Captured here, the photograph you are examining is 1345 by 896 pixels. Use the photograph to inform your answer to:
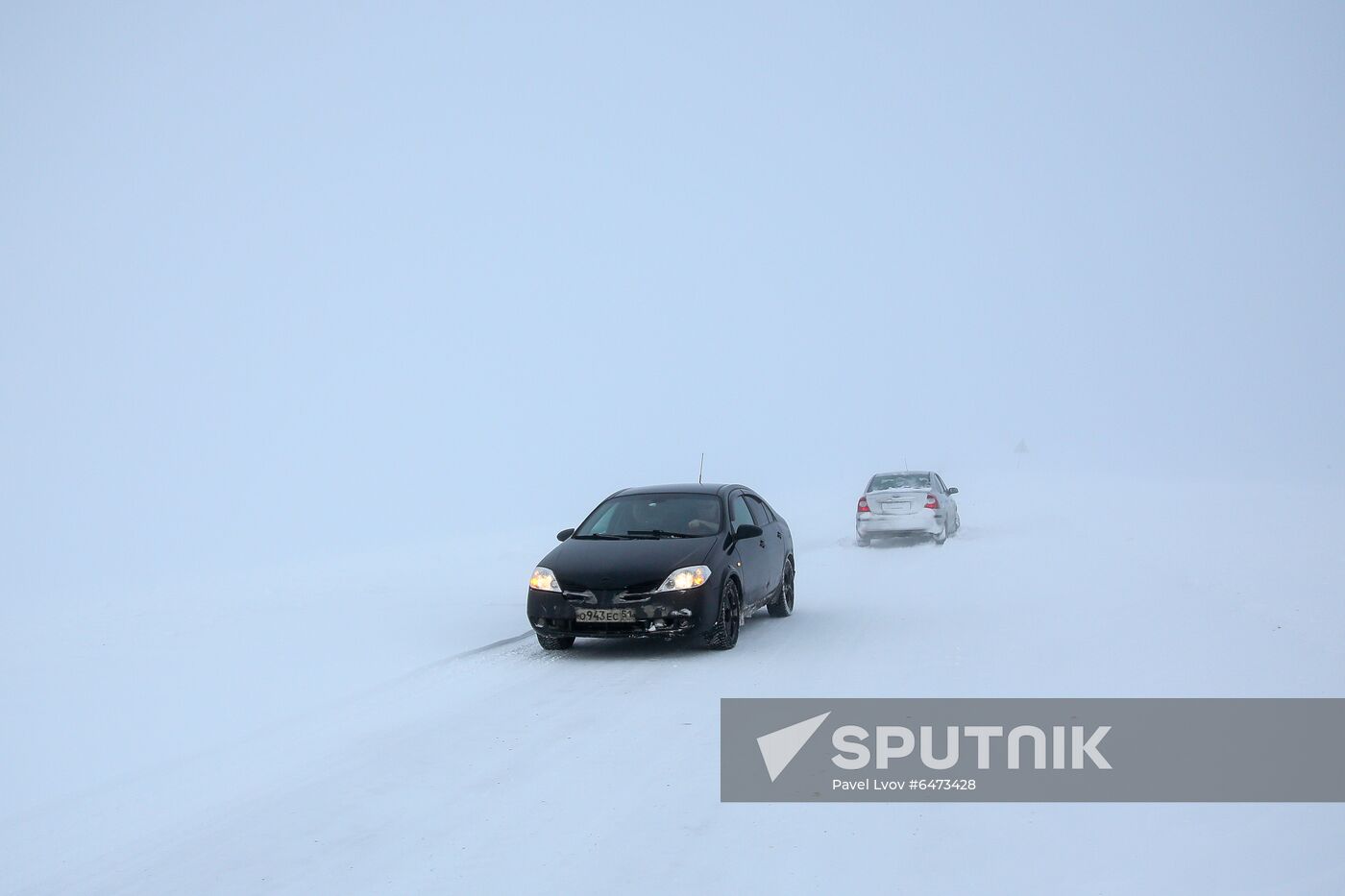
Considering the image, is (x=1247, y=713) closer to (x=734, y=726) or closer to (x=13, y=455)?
(x=734, y=726)

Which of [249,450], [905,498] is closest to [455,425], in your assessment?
[249,450]

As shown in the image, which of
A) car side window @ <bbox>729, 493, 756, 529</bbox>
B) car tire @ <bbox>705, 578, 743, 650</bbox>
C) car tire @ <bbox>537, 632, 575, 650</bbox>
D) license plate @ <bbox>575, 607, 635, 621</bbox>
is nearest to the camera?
license plate @ <bbox>575, 607, 635, 621</bbox>

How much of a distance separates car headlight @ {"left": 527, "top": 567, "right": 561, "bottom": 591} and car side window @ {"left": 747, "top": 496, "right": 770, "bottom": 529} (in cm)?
295

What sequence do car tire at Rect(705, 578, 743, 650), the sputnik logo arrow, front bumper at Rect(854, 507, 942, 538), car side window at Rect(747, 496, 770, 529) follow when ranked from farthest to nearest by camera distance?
front bumper at Rect(854, 507, 942, 538), car side window at Rect(747, 496, 770, 529), car tire at Rect(705, 578, 743, 650), the sputnik logo arrow

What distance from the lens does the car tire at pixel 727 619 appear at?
9.97 m

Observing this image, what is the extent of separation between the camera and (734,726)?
280 inches

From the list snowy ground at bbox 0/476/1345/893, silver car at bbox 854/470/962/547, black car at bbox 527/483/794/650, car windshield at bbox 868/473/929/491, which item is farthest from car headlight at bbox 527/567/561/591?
car windshield at bbox 868/473/929/491

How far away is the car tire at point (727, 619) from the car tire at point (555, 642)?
122cm

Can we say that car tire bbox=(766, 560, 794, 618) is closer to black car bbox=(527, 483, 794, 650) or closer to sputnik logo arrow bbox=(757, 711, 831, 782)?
black car bbox=(527, 483, 794, 650)

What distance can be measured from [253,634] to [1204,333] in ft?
688

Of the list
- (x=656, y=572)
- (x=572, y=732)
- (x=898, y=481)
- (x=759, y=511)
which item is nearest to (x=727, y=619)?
(x=656, y=572)

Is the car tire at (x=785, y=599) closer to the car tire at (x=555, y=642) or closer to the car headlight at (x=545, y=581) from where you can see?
the car tire at (x=555, y=642)

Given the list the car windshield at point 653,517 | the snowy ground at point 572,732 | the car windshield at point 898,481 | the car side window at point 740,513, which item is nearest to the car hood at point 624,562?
the car windshield at point 653,517

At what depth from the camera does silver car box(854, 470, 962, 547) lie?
20.8 metres
